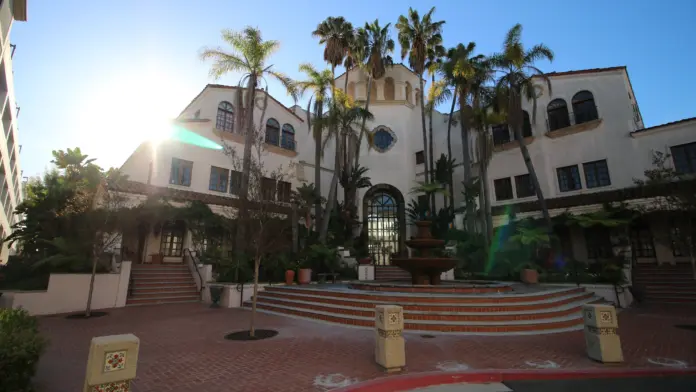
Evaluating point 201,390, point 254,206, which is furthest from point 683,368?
point 254,206

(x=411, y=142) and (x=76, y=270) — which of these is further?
(x=411, y=142)

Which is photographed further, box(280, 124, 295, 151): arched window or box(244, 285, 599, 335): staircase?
box(280, 124, 295, 151): arched window

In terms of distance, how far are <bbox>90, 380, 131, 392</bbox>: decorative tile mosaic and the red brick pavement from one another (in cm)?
111

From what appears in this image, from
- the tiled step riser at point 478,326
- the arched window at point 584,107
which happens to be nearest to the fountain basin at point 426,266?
the tiled step riser at point 478,326

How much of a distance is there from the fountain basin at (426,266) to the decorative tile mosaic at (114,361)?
991cm

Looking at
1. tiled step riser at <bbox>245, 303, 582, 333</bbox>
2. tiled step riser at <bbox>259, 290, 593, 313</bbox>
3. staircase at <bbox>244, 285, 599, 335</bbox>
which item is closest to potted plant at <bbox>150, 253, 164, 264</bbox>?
staircase at <bbox>244, 285, 599, 335</bbox>

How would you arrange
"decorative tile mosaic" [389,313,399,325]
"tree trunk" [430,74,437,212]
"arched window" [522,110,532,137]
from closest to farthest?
"decorative tile mosaic" [389,313,399,325]
"arched window" [522,110,532,137]
"tree trunk" [430,74,437,212]

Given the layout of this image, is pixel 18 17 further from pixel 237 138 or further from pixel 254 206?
pixel 254 206

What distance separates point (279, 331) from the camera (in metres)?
8.39

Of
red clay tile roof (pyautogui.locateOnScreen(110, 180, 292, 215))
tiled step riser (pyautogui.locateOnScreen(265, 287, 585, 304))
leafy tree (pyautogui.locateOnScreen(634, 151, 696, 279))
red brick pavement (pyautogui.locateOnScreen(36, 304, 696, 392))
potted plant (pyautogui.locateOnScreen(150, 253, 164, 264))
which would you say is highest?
red clay tile roof (pyautogui.locateOnScreen(110, 180, 292, 215))

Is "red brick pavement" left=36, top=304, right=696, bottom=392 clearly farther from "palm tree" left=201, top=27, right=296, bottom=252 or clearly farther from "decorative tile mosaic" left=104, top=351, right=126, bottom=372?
"palm tree" left=201, top=27, right=296, bottom=252

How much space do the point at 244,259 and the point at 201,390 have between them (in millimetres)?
11115

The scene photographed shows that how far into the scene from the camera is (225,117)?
22.5 m

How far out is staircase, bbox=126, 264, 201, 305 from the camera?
13.4 m
